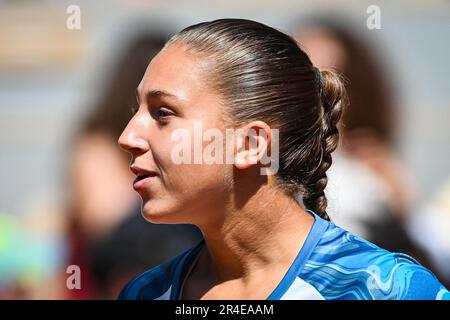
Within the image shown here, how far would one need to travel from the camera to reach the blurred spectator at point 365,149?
133 inches

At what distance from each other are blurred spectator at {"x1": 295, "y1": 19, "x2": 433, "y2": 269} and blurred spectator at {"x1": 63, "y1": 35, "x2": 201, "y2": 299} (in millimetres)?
662

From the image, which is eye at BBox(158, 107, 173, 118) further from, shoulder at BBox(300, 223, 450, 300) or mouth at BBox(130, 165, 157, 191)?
shoulder at BBox(300, 223, 450, 300)

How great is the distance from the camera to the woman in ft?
7.91

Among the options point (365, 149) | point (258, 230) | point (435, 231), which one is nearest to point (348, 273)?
point (258, 230)

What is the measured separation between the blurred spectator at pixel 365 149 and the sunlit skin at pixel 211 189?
32.8 inches

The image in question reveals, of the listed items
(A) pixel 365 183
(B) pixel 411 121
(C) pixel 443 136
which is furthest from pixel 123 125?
(C) pixel 443 136

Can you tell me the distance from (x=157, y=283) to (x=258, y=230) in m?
0.41

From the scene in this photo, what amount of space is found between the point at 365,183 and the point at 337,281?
4.11 ft

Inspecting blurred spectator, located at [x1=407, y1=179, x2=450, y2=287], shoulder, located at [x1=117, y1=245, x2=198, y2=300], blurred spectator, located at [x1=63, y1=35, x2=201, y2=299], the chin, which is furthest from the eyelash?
blurred spectator, located at [x1=407, y1=179, x2=450, y2=287]

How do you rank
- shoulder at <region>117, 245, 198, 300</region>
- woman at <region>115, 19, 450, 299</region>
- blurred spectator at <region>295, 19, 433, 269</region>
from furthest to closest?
blurred spectator at <region>295, 19, 433, 269</region> → shoulder at <region>117, 245, 198, 300</region> → woman at <region>115, 19, 450, 299</region>

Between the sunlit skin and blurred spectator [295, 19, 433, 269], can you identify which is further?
blurred spectator [295, 19, 433, 269]

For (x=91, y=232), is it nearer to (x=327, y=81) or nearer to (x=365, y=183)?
(x=365, y=183)

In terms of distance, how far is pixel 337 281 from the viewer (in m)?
2.30

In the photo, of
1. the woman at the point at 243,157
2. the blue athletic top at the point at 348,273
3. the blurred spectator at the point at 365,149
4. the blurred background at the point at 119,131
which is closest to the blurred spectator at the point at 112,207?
the blurred background at the point at 119,131
